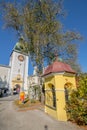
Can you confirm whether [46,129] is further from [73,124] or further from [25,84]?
[25,84]

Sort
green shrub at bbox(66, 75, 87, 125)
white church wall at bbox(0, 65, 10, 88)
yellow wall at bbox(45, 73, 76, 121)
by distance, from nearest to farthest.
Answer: green shrub at bbox(66, 75, 87, 125), yellow wall at bbox(45, 73, 76, 121), white church wall at bbox(0, 65, 10, 88)

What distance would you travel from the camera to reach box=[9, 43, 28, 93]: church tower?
46.5 m

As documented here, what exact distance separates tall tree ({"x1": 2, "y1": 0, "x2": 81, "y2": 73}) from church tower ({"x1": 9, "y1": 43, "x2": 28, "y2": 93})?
28.6 metres

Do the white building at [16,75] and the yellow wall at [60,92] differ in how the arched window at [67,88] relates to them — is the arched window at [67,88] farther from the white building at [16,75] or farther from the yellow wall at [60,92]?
the white building at [16,75]

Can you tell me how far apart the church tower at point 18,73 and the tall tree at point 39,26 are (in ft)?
93.9

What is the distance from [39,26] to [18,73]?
114ft

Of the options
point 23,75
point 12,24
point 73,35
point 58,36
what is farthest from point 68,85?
point 23,75

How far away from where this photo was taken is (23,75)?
49.7 metres

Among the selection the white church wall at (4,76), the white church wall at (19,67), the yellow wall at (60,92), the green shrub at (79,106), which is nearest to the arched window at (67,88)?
the yellow wall at (60,92)

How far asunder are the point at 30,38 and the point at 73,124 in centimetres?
1236

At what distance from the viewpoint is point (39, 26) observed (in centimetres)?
1614

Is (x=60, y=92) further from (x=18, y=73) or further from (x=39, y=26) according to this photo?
(x=18, y=73)

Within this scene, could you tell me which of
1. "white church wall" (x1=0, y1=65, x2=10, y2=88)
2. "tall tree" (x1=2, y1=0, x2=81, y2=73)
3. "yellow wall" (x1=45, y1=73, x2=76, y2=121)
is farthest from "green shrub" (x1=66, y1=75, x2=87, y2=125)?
"white church wall" (x1=0, y1=65, x2=10, y2=88)

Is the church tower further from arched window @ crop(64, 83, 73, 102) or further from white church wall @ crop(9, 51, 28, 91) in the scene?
arched window @ crop(64, 83, 73, 102)
